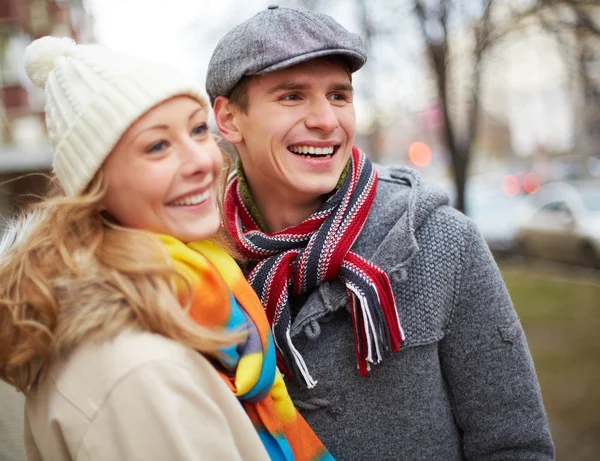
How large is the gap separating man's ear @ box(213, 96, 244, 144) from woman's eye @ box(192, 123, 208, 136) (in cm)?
54

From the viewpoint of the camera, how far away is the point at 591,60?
6.15 meters

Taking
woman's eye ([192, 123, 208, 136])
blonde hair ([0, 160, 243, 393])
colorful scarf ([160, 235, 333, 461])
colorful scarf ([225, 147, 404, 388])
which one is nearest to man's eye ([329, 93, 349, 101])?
colorful scarf ([225, 147, 404, 388])

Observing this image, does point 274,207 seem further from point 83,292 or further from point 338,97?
point 83,292

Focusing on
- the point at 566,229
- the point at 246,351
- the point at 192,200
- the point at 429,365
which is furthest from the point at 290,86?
the point at 566,229

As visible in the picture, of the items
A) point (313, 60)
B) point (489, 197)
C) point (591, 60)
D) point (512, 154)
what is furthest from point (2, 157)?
point (512, 154)

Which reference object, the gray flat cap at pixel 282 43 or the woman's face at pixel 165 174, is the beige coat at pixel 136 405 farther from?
the gray flat cap at pixel 282 43

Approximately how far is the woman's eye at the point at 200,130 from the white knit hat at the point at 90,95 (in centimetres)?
8

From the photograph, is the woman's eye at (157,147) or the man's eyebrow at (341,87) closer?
the woman's eye at (157,147)

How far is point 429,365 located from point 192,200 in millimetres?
928

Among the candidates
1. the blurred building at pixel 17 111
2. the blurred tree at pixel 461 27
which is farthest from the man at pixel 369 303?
the blurred building at pixel 17 111

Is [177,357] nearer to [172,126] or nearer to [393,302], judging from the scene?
[172,126]

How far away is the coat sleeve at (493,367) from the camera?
1.94m

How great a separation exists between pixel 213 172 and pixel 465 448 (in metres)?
1.23

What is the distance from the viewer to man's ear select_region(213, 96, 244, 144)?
2232 millimetres
